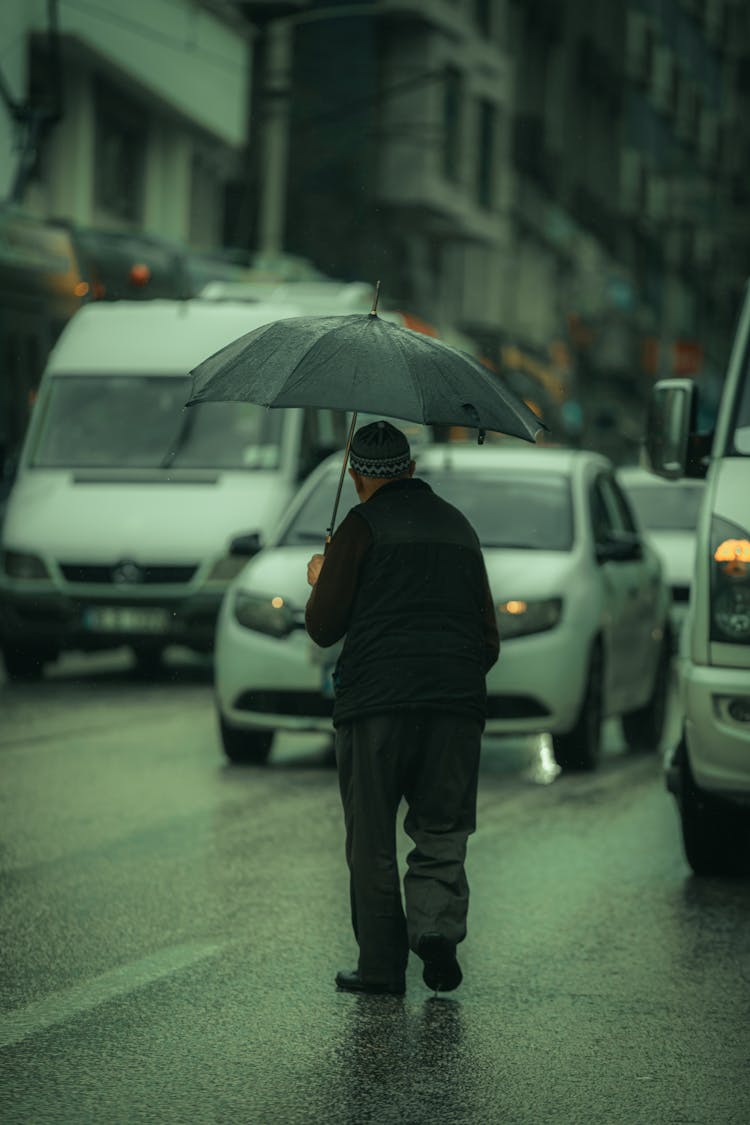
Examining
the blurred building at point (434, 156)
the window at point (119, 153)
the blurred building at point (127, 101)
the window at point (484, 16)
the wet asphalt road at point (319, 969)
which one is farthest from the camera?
the window at point (484, 16)

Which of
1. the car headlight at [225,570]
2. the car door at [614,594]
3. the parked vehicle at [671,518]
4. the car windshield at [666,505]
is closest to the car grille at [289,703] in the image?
the car door at [614,594]

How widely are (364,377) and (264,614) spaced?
554 cm

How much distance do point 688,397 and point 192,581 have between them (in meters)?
7.83

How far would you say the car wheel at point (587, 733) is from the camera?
482 inches

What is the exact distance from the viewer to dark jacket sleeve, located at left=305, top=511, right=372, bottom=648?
6.60m

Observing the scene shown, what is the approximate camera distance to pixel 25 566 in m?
16.4

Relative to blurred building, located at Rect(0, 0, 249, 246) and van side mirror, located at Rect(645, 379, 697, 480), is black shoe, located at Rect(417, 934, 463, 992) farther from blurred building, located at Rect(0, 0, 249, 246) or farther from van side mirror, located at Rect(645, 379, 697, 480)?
blurred building, located at Rect(0, 0, 249, 246)

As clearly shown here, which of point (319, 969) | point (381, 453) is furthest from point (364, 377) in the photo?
point (319, 969)

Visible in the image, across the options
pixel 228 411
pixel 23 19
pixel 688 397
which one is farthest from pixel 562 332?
pixel 688 397

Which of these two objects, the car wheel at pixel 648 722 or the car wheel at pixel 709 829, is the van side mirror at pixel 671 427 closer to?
the car wheel at pixel 709 829

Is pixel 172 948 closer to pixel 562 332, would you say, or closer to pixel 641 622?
pixel 641 622

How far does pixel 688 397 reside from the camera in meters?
8.88

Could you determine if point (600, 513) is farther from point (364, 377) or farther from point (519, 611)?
point (364, 377)

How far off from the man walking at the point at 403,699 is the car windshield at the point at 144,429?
34.2 ft
